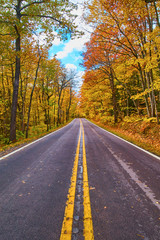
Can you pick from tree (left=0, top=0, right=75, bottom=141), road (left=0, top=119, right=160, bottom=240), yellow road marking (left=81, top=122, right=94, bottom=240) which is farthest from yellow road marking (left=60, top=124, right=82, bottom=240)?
tree (left=0, top=0, right=75, bottom=141)

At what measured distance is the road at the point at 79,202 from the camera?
67.5 inches

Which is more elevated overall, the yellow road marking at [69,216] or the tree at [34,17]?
the tree at [34,17]

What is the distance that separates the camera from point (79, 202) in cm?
232

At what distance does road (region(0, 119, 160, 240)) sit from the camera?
5.63ft

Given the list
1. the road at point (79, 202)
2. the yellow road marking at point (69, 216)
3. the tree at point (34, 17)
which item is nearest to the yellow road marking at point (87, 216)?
the road at point (79, 202)

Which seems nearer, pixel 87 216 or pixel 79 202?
pixel 87 216

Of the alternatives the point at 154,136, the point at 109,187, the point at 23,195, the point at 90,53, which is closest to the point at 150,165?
the point at 109,187

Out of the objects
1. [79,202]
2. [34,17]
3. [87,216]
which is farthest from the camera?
[34,17]

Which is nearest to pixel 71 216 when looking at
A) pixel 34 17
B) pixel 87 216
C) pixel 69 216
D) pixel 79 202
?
pixel 69 216

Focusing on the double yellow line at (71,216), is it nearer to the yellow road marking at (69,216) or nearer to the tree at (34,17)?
the yellow road marking at (69,216)

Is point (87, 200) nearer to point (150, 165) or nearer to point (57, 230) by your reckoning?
point (57, 230)

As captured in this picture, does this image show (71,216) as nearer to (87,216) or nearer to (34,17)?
(87,216)

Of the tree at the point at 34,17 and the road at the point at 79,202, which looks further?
the tree at the point at 34,17

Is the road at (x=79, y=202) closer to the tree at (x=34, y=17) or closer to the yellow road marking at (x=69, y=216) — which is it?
the yellow road marking at (x=69, y=216)
